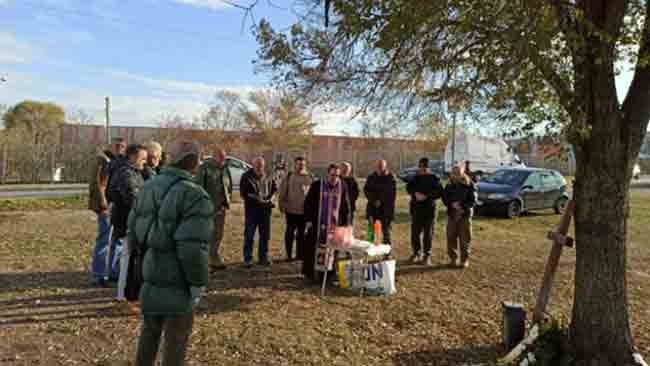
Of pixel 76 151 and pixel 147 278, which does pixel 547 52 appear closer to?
pixel 147 278

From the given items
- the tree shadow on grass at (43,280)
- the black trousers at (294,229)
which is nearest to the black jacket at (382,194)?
the black trousers at (294,229)

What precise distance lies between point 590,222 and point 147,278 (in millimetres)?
3643

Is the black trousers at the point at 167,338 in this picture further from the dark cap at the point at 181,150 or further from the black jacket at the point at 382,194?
the black jacket at the point at 382,194

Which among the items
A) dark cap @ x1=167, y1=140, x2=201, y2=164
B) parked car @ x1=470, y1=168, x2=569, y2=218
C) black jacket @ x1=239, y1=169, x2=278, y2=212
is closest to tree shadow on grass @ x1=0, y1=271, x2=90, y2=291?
black jacket @ x1=239, y1=169, x2=278, y2=212

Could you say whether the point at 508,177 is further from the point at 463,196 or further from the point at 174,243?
the point at 174,243

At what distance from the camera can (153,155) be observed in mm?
6156

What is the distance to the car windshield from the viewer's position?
50.3 ft

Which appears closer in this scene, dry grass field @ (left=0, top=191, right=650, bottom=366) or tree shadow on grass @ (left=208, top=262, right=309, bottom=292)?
dry grass field @ (left=0, top=191, right=650, bottom=366)

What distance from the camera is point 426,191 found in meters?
8.15

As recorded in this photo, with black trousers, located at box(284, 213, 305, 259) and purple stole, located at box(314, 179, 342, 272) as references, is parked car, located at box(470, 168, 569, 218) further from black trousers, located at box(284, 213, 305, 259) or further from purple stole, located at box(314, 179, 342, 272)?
purple stole, located at box(314, 179, 342, 272)

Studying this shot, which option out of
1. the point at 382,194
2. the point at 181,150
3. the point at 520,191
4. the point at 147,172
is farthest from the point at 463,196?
the point at 520,191

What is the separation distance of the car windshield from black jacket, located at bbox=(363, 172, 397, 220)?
8249mm

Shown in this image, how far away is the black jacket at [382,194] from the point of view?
27.9ft

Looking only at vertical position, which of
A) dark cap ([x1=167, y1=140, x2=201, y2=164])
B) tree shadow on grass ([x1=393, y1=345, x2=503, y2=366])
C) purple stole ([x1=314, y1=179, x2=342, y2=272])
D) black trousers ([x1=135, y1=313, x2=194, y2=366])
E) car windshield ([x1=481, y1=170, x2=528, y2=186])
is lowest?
tree shadow on grass ([x1=393, y1=345, x2=503, y2=366])
